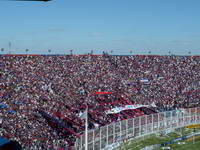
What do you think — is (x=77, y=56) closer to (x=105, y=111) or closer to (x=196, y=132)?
(x=105, y=111)

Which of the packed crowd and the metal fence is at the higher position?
the packed crowd

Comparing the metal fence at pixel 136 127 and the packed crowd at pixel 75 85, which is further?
the packed crowd at pixel 75 85

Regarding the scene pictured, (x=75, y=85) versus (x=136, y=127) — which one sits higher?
(x=75, y=85)

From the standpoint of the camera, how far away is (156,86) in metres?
53.2

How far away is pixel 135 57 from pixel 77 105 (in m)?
24.7

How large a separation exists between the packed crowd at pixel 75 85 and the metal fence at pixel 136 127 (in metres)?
2.94

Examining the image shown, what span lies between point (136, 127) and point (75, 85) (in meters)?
11.7

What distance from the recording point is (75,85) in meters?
44.5

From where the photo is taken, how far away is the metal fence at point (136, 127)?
93.3ft

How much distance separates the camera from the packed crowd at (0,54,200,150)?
30.8m

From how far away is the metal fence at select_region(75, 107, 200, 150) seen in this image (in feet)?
93.3

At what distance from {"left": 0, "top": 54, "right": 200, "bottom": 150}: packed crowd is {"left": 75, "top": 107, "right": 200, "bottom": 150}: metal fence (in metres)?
2.94

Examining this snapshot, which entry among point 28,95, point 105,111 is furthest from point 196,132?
point 28,95

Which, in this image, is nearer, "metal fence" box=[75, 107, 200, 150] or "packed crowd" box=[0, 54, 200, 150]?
"metal fence" box=[75, 107, 200, 150]
